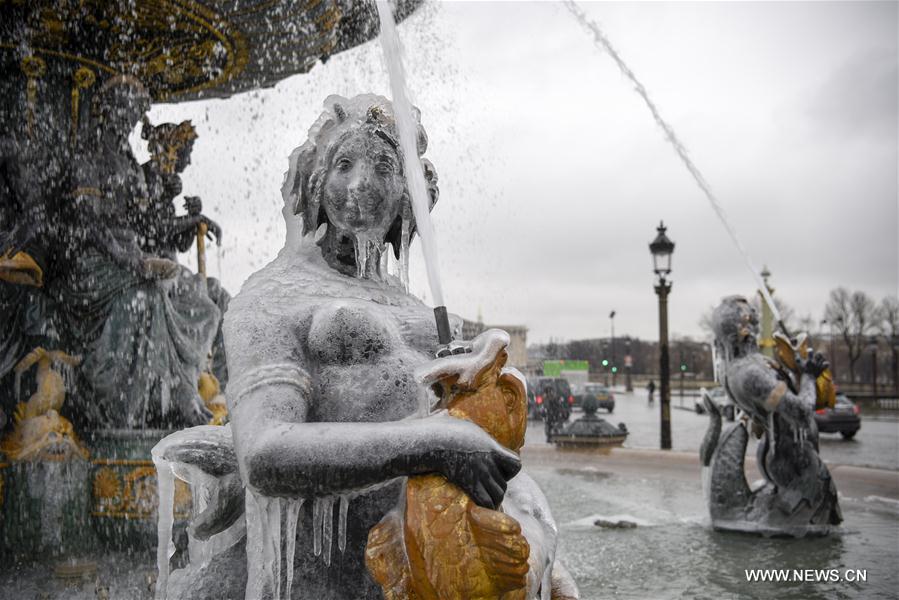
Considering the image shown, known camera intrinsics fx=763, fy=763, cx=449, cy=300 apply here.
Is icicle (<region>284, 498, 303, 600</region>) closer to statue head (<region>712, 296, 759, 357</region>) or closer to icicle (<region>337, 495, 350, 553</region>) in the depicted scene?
icicle (<region>337, 495, 350, 553</region>)

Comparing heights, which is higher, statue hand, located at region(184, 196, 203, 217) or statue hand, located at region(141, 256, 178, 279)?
statue hand, located at region(184, 196, 203, 217)

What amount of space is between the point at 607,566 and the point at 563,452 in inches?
223

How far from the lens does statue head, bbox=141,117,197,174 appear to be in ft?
21.2

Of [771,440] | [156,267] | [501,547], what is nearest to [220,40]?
[156,267]

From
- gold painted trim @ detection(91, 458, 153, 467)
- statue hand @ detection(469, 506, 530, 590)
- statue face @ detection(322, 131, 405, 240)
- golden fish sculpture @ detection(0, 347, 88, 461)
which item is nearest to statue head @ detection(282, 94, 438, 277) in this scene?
statue face @ detection(322, 131, 405, 240)

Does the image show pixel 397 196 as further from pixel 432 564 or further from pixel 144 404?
pixel 144 404

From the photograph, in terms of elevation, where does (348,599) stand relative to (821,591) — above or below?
above

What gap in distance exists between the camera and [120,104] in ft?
18.7

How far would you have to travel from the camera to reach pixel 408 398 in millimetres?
1788

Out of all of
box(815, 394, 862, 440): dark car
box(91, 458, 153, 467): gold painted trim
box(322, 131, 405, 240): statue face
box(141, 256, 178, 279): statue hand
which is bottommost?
box(815, 394, 862, 440): dark car

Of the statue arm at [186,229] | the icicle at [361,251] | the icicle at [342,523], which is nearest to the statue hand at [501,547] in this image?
the icicle at [342,523]

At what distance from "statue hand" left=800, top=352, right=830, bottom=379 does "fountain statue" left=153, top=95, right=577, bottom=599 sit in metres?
5.56

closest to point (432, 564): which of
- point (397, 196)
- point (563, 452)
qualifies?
point (397, 196)

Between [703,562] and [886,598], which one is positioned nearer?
[886,598]
